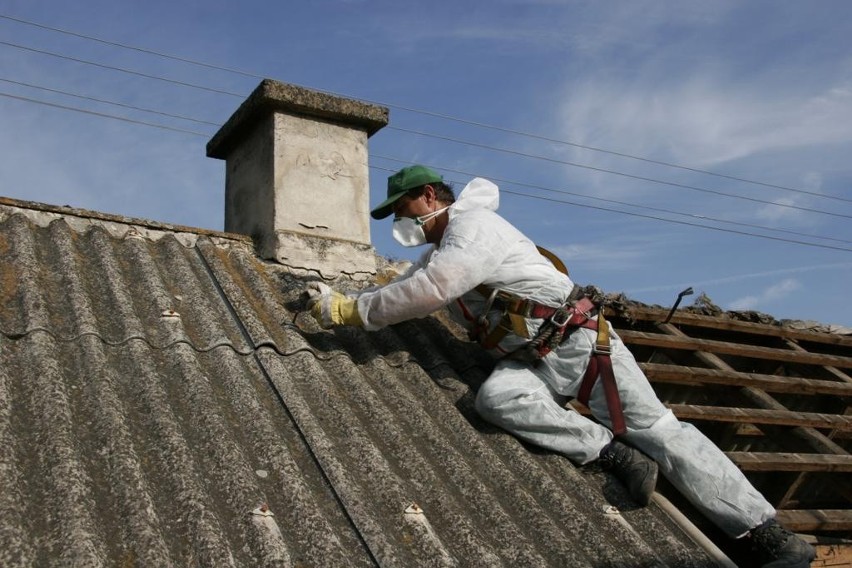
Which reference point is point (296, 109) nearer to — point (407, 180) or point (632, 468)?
point (407, 180)

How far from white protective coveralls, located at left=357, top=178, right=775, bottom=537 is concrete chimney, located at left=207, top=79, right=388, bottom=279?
0.87 m

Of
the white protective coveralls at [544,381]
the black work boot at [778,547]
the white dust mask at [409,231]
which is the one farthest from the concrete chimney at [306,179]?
the black work boot at [778,547]

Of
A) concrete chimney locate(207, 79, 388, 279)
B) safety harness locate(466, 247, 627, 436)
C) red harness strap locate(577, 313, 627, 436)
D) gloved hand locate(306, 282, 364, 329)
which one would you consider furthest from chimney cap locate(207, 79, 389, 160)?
red harness strap locate(577, 313, 627, 436)

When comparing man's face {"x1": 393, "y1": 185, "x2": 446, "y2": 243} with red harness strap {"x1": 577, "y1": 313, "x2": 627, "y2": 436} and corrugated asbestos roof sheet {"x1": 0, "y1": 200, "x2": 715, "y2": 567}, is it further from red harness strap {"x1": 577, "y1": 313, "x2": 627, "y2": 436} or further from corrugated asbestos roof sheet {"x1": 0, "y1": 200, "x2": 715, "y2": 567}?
red harness strap {"x1": 577, "y1": 313, "x2": 627, "y2": 436}

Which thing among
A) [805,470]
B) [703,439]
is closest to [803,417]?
[805,470]

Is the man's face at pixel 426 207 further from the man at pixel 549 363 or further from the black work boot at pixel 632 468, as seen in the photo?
the black work boot at pixel 632 468

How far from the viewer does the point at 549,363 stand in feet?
12.1

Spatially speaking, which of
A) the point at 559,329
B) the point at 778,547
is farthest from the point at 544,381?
the point at 778,547

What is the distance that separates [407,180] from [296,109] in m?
0.99

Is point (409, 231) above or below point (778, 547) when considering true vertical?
above

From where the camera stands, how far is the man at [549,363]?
10.7 feet

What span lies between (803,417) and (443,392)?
2206 mm

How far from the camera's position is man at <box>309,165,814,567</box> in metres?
3.27

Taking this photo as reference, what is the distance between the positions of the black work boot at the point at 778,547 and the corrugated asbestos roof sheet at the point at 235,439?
304mm
